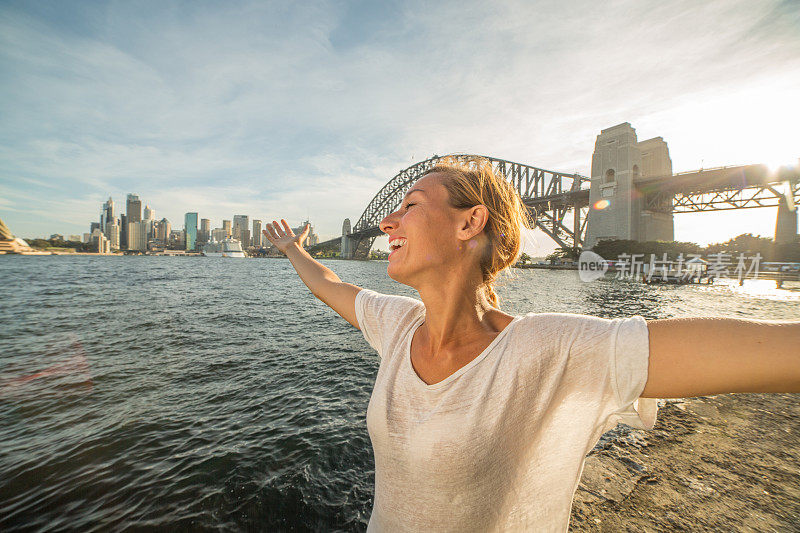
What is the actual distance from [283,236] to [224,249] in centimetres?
13677

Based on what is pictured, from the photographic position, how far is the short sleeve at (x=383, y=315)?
160 centimetres

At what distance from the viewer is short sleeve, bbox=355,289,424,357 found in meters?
1.60

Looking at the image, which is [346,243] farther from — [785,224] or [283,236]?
[283,236]

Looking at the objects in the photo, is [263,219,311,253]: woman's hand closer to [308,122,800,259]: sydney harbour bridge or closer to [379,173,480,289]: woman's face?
[379,173,480,289]: woman's face

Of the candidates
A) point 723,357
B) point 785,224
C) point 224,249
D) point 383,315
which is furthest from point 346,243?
point 723,357

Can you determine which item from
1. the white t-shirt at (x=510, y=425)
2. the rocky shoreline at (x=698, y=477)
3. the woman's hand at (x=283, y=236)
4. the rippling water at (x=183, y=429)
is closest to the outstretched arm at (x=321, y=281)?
the woman's hand at (x=283, y=236)

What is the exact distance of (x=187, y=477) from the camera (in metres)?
3.82

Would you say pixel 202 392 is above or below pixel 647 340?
below

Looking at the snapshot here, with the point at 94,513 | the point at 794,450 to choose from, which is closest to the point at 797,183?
the point at 794,450

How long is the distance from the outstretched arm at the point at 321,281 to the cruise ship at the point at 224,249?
131 m

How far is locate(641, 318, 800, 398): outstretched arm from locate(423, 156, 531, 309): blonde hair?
2.26 ft

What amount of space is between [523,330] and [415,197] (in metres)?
0.77

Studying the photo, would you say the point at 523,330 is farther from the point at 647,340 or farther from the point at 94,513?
the point at 94,513

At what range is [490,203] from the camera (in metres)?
1.45
